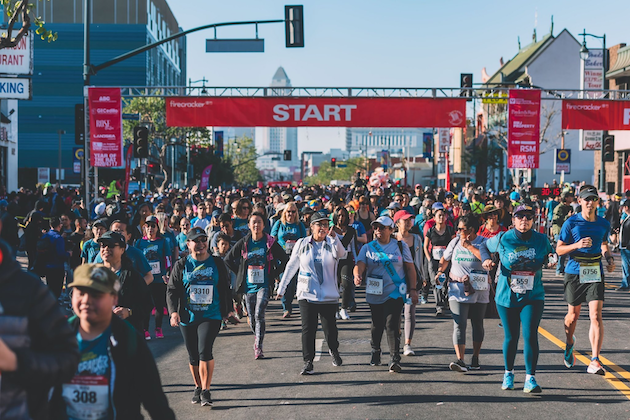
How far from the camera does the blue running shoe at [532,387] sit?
24.9 ft

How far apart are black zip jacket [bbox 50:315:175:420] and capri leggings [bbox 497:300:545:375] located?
15.0ft

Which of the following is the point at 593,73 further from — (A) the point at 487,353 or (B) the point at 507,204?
(A) the point at 487,353

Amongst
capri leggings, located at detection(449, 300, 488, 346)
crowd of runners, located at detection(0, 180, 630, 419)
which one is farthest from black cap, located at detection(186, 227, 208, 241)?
capri leggings, located at detection(449, 300, 488, 346)

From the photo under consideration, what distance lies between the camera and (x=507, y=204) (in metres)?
16.9

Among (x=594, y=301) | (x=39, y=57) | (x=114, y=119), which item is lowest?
(x=594, y=301)

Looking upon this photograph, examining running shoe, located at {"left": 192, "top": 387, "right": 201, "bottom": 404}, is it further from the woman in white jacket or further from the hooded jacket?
the hooded jacket

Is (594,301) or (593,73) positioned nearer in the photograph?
(594,301)

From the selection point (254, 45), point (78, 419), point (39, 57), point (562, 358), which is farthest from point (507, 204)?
point (39, 57)

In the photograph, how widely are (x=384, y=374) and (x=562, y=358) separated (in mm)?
2241

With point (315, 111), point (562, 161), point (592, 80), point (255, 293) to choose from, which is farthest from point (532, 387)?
point (592, 80)

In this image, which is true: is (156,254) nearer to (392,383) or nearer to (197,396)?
(197,396)

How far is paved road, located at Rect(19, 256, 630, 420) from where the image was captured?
7.10 meters

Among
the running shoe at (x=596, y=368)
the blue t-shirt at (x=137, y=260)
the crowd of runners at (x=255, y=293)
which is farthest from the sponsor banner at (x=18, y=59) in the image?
the running shoe at (x=596, y=368)

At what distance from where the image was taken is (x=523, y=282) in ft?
25.0
